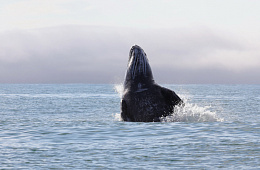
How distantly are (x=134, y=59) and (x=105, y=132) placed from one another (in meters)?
4.37

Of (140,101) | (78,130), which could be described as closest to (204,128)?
(140,101)

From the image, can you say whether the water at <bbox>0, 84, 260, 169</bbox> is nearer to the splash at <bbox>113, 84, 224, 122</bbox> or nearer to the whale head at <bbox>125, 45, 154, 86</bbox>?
the splash at <bbox>113, 84, 224, 122</bbox>

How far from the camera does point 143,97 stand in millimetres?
19375

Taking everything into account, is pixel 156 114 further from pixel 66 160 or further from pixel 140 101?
pixel 66 160

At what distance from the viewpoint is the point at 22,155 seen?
1331 cm

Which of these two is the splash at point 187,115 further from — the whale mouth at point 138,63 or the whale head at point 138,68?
the whale mouth at point 138,63

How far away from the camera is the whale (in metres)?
19.1

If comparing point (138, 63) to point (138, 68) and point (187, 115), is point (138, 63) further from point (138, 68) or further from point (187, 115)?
point (187, 115)

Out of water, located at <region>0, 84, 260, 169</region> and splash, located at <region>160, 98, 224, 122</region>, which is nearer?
water, located at <region>0, 84, 260, 169</region>

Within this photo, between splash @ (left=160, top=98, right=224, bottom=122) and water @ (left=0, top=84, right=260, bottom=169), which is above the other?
splash @ (left=160, top=98, right=224, bottom=122)

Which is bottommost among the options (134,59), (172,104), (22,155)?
(22,155)

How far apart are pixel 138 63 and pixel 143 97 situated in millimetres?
1999

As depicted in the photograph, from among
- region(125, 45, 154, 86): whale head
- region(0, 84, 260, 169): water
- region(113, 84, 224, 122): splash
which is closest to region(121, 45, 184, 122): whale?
region(125, 45, 154, 86): whale head

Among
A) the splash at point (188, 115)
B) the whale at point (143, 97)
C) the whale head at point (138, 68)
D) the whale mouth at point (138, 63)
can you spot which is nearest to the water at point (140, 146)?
the splash at point (188, 115)
